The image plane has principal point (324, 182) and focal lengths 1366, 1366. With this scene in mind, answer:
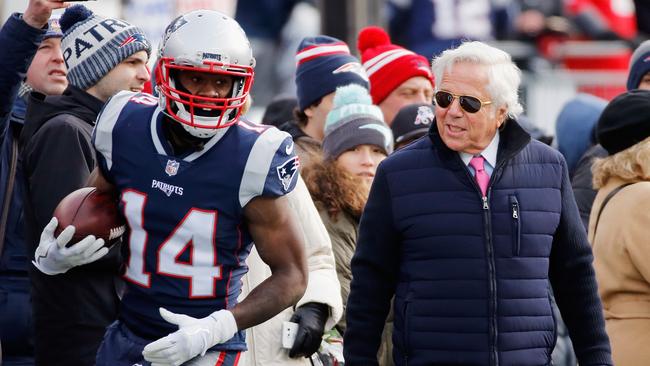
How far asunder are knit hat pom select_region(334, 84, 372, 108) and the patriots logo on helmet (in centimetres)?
210

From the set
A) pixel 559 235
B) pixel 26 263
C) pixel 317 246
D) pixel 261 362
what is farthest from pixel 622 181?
pixel 26 263

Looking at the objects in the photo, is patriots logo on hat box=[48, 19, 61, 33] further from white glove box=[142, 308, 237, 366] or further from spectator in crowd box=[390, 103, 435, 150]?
white glove box=[142, 308, 237, 366]

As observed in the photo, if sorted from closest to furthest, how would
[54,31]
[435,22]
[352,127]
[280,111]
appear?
[54,31] → [352,127] → [280,111] → [435,22]

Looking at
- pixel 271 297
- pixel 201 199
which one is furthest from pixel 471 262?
pixel 201 199

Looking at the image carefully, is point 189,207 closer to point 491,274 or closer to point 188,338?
point 188,338

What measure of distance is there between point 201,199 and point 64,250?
1.72 feet

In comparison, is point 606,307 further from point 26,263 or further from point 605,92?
point 605,92

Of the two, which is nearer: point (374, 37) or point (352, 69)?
point (352, 69)

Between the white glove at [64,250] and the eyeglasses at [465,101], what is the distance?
1.33 meters

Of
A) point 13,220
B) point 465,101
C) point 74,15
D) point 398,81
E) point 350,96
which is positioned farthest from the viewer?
point 398,81

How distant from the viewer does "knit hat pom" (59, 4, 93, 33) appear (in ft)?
20.3

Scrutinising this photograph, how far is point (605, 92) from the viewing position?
14133 millimetres

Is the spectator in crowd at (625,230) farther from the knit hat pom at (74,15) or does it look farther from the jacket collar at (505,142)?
the knit hat pom at (74,15)

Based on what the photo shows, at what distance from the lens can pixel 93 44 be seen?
237 inches
